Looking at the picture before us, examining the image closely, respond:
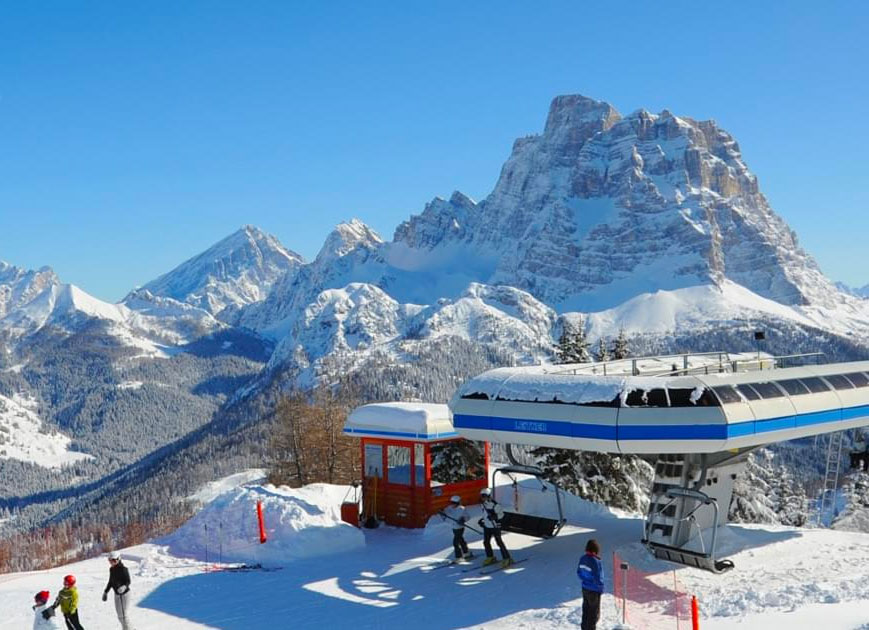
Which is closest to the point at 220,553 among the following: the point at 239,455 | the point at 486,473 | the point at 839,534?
the point at 486,473

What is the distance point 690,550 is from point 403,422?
9.93 m

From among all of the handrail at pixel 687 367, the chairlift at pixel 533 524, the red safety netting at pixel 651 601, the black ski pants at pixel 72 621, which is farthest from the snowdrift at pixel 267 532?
the red safety netting at pixel 651 601

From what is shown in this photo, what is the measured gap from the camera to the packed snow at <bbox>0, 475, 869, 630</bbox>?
15.9m

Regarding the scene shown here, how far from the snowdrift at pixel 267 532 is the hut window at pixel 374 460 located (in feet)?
6.32

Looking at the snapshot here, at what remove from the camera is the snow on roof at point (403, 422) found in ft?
81.0

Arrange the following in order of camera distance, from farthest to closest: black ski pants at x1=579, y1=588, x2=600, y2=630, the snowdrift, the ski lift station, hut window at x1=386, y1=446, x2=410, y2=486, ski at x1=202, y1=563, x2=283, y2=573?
hut window at x1=386, y1=446, x2=410, y2=486
the snowdrift
ski at x1=202, y1=563, x2=283, y2=573
the ski lift station
black ski pants at x1=579, y1=588, x2=600, y2=630

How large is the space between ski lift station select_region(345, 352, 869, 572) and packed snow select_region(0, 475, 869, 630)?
46.4 inches

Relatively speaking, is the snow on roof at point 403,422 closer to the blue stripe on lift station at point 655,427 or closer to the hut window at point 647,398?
the blue stripe on lift station at point 655,427

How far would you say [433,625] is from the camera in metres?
16.1

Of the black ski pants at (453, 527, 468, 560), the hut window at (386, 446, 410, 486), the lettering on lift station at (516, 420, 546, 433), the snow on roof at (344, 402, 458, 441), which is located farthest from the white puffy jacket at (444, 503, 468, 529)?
the lettering on lift station at (516, 420, 546, 433)

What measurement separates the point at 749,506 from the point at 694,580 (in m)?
20.2

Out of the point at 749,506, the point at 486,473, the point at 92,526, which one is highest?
the point at 486,473

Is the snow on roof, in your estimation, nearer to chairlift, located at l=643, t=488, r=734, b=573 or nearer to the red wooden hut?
the red wooden hut

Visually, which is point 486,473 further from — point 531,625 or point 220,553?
point 531,625
